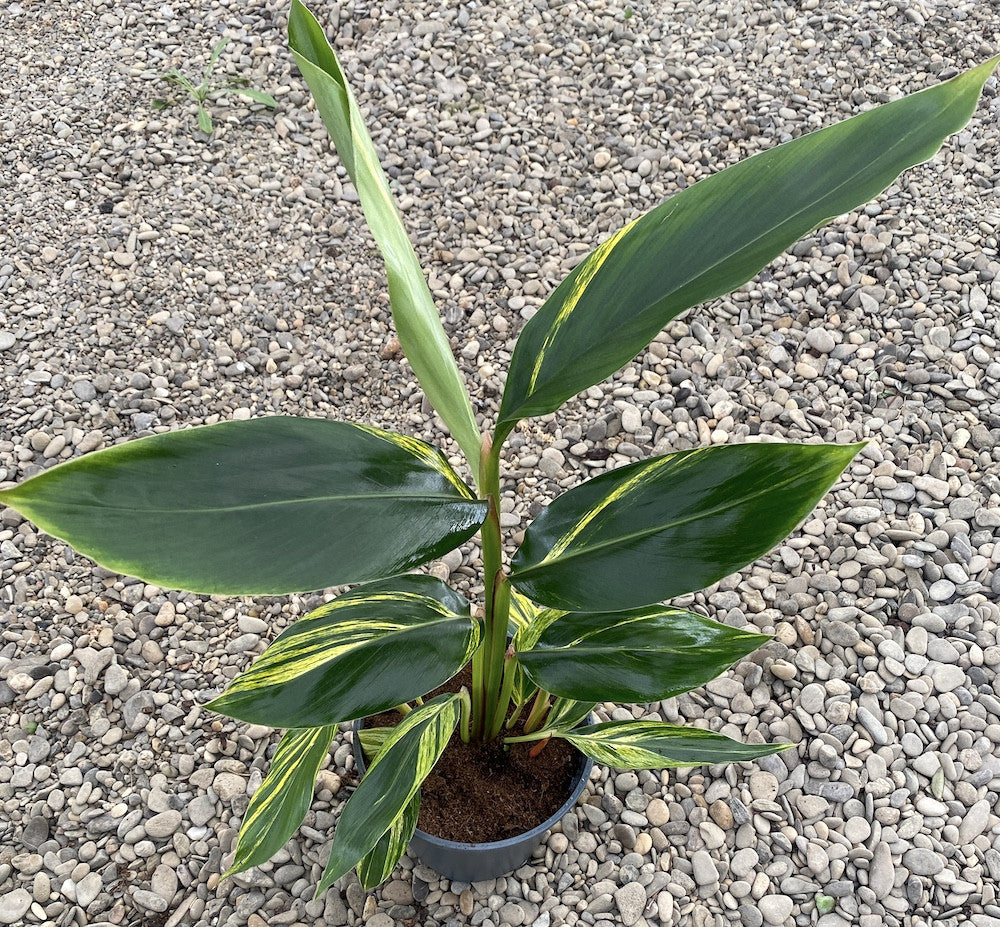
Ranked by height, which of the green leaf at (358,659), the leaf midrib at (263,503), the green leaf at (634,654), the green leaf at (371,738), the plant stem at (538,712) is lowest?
the plant stem at (538,712)

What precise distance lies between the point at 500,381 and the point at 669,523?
112 cm

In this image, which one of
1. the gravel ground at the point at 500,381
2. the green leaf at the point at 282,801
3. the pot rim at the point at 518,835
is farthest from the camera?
the gravel ground at the point at 500,381

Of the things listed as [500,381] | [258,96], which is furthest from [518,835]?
[258,96]

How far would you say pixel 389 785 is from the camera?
104cm

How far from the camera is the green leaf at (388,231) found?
0.70 meters

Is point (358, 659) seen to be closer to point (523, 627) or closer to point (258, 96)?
point (523, 627)

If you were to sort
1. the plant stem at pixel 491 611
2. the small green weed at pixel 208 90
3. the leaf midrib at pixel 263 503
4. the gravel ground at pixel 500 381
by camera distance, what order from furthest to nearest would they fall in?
the small green weed at pixel 208 90 → the gravel ground at pixel 500 381 → the plant stem at pixel 491 611 → the leaf midrib at pixel 263 503

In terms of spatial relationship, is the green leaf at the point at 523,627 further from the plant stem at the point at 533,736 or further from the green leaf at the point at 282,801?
the green leaf at the point at 282,801

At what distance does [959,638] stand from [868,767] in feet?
0.95

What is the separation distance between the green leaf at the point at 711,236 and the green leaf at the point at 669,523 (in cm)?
12

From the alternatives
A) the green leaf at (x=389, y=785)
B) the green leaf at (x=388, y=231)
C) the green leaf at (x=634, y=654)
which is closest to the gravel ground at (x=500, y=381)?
the green leaf at (x=389, y=785)

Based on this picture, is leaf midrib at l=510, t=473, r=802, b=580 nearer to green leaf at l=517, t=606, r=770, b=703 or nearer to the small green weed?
green leaf at l=517, t=606, r=770, b=703

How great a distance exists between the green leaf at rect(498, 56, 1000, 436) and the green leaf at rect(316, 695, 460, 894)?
15.2 inches

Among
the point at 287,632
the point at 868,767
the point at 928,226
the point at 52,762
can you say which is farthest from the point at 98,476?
the point at 928,226
